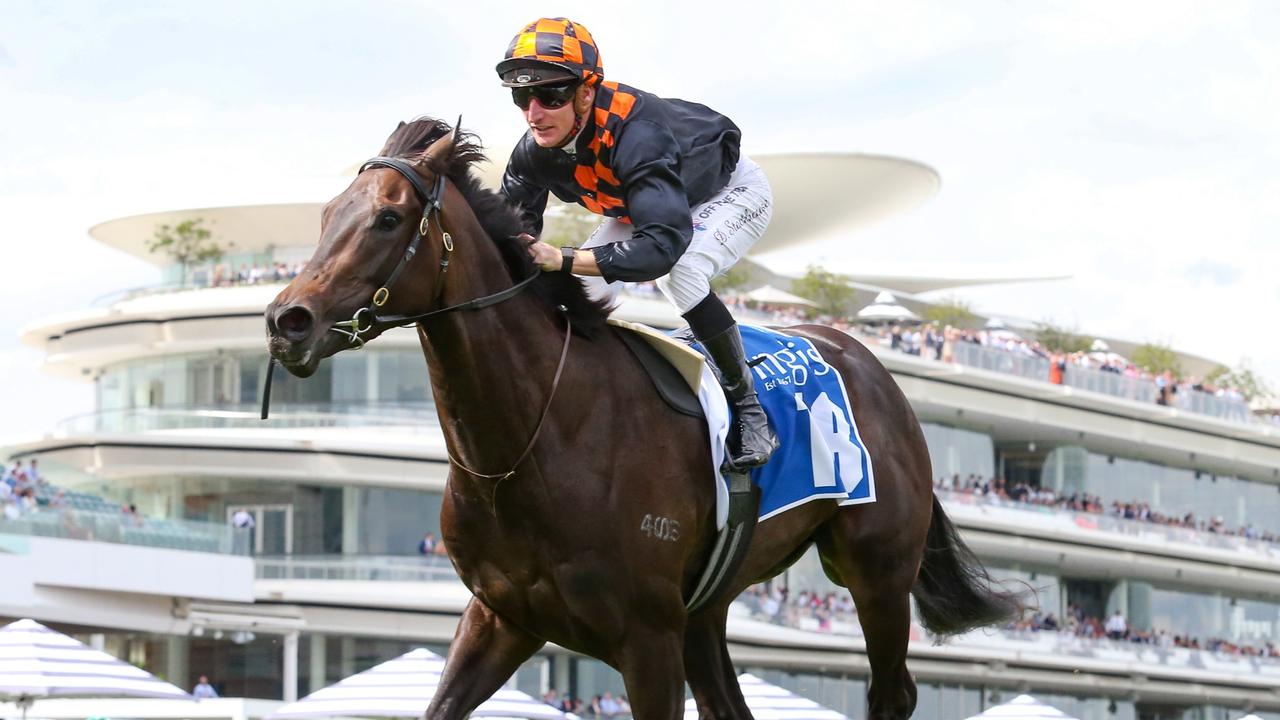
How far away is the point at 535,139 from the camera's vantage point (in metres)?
6.17

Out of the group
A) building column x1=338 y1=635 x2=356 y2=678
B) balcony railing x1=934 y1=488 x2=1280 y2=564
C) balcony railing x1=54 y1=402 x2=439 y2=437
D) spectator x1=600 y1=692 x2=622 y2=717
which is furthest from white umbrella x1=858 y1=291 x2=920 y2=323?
building column x1=338 y1=635 x2=356 y2=678

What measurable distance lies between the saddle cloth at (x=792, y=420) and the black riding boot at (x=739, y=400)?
0.09 metres

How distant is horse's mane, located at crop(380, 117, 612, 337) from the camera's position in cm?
566

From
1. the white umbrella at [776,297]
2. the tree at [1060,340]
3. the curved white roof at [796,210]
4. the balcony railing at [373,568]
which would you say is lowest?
the balcony railing at [373,568]

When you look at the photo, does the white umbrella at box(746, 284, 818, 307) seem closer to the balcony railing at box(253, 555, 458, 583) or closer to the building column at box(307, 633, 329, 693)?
the balcony railing at box(253, 555, 458, 583)

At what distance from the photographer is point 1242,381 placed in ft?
198

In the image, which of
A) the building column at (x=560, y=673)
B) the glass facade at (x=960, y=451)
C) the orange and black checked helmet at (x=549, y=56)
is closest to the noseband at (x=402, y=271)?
the orange and black checked helmet at (x=549, y=56)

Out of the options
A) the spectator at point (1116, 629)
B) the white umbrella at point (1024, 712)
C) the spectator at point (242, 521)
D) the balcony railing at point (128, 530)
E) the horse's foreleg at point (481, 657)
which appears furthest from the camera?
the spectator at point (1116, 629)

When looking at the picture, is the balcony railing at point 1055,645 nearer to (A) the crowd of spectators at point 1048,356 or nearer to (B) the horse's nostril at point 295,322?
(A) the crowd of spectators at point 1048,356

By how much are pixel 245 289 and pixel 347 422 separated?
3605 mm

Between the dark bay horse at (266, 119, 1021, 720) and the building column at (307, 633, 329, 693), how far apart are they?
31.8 metres

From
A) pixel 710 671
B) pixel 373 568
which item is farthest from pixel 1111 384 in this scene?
pixel 710 671

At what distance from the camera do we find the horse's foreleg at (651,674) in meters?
5.67

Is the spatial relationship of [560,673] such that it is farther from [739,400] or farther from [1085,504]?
[739,400]
